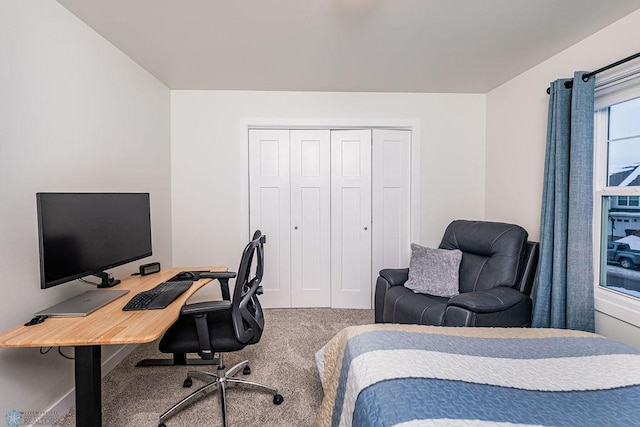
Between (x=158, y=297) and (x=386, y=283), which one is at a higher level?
(x=158, y=297)

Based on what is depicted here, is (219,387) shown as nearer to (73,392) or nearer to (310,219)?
(73,392)

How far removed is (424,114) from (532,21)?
1435mm

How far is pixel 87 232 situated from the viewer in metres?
1.65

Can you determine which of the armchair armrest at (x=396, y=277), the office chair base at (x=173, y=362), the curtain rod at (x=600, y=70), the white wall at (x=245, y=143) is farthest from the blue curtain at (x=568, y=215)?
the office chair base at (x=173, y=362)

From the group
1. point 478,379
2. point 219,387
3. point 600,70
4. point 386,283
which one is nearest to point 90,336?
point 219,387

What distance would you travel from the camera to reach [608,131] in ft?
7.09

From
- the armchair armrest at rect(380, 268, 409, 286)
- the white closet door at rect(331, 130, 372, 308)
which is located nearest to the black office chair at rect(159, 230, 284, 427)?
the armchair armrest at rect(380, 268, 409, 286)

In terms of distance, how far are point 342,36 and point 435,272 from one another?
1.98m

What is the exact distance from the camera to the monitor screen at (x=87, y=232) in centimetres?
142

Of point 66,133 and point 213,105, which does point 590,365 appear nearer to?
point 66,133

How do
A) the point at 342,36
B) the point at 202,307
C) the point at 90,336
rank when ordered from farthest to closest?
the point at 342,36 → the point at 202,307 → the point at 90,336

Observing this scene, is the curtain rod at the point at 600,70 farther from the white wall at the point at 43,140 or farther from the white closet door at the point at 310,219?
the white wall at the point at 43,140

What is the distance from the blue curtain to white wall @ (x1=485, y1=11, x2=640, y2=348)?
0.77 feet

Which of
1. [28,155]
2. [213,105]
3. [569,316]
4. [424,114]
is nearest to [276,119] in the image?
[213,105]
